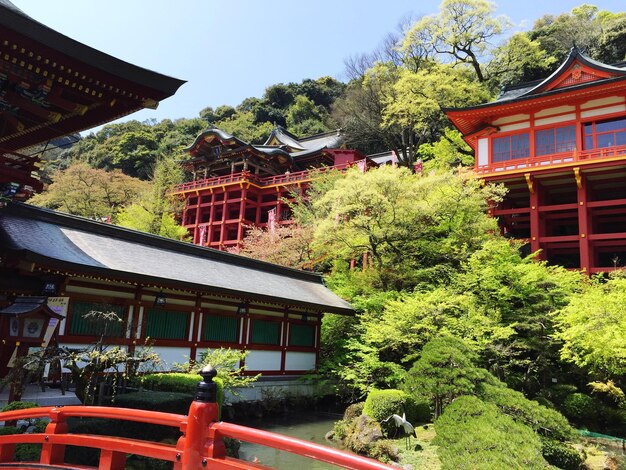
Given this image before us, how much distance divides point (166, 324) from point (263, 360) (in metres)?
3.88

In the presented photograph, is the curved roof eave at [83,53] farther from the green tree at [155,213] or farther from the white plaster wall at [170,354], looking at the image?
the green tree at [155,213]

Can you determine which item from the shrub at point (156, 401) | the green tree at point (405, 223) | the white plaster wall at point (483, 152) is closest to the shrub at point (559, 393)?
the green tree at point (405, 223)

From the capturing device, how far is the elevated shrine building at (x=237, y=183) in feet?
117

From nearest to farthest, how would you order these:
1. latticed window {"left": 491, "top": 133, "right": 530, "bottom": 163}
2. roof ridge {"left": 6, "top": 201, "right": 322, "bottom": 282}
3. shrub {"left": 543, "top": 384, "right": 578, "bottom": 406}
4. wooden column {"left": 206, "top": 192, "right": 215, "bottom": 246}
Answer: roof ridge {"left": 6, "top": 201, "right": 322, "bottom": 282} → shrub {"left": 543, "top": 384, "right": 578, "bottom": 406} → latticed window {"left": 491, "top": 133, "right": 530, "bottom": 163} → wooden column {"left": 206, "top": 192, "right": 215, "bottom": 246}

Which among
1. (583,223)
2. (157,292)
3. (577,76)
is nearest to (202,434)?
(157,292)

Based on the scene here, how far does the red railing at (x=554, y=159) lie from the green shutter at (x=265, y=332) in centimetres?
1320

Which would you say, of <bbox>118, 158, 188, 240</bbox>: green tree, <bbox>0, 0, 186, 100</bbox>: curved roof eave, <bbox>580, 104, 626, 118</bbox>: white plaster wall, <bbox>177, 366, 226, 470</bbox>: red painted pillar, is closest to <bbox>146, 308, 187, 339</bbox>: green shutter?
<bbox>0, 0, 186, 100</bbox>: curved roof eave

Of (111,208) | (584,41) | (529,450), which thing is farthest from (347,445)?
(584,41)

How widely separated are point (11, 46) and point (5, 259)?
12.9 feet

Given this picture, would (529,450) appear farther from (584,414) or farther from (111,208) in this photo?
(111,208)

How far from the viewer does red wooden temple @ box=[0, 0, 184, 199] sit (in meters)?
7.09

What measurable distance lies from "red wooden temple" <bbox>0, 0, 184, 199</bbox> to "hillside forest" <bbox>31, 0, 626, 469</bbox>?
2.19 m

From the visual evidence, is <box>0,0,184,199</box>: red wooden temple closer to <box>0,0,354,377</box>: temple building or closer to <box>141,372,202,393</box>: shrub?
<box>0,0,354,377</box>: temple building

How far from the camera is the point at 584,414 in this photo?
12.7m
